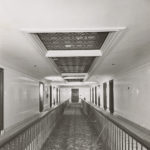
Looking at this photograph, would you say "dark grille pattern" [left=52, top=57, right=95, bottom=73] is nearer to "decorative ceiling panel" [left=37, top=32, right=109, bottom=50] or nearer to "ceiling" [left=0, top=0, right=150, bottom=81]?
"decorative ceiling panel" [left=37, top=32, right=109, bottom=50]

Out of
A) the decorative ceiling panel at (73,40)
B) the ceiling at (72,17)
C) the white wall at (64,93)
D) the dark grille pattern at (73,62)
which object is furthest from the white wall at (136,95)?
the white wall at (64,93)

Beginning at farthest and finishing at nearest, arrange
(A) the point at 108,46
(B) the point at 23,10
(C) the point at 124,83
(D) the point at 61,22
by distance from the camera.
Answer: (C) the point at 124,83 → (A) the point at 108,46 → (D) the point at 61,22 → (B) the point at 23,10

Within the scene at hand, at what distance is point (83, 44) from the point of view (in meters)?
5.85

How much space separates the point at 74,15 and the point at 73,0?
48 cm

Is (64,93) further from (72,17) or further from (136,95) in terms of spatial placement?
(72,17)

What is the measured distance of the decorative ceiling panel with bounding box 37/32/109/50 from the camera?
4820 mm

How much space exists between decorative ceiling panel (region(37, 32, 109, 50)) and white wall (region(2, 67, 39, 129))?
2105 mm

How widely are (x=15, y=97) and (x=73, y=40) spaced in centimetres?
389

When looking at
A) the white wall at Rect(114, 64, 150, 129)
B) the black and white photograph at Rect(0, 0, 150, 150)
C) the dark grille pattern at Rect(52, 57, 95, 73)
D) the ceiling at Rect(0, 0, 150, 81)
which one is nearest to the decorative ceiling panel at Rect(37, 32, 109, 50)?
the black and white photograph at Rect(0, 0, 150, 150)

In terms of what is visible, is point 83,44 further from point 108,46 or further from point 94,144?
point 94,144

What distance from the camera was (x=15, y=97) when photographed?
8203 millimetres

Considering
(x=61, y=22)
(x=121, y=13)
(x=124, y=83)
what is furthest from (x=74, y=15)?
(x=124, y=83)

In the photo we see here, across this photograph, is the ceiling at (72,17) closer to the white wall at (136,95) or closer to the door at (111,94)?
the white wall at (136,95)

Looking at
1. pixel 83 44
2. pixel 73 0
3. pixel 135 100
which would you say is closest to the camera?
pixel 73 0
